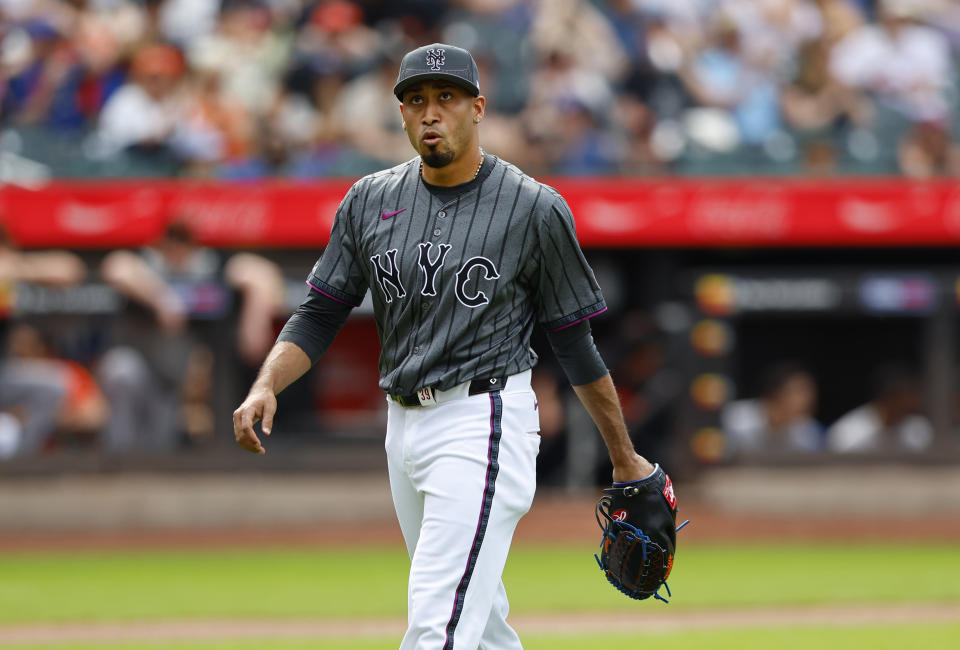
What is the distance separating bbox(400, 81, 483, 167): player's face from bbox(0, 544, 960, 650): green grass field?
3.23 meters

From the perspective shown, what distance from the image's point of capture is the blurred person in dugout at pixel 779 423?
10.8 metres

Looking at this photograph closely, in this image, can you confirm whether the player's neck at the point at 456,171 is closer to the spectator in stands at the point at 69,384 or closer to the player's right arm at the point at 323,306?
the player's right arm at the point at 323,306

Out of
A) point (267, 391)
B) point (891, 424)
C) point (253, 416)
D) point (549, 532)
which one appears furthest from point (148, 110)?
point (253, 416)

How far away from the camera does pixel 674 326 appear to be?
11.0m

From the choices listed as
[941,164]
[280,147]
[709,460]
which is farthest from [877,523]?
[280,147]

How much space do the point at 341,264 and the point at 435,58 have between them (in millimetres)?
637

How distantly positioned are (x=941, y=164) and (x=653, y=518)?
8.38 meters

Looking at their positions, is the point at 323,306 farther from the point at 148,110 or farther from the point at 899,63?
the point at 899,63

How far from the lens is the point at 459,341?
3506mm

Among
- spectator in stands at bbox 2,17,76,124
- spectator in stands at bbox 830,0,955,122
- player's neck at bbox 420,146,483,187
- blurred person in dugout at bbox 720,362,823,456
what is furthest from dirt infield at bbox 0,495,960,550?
player's neck at bbox 420,146,483,187

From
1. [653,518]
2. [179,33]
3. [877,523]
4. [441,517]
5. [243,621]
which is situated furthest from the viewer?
[179,33]

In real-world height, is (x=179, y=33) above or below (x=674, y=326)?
above

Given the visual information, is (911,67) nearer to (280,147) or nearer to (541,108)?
(541,108)

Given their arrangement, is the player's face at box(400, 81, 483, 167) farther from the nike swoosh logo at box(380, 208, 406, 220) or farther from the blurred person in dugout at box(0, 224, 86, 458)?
the blurred person in dugout at box(0, 224, 86, 458)
